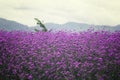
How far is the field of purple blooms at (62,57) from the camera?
18.2 ft

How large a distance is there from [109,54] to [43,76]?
1669 millimetres

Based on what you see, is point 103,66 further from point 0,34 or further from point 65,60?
point 0,34

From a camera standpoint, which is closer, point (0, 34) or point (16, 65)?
point (16, 65)

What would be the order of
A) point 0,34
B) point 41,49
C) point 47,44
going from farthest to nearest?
point 0,34 < point 47,44 < point 41,49

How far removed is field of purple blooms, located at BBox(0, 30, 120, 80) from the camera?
5.54 m

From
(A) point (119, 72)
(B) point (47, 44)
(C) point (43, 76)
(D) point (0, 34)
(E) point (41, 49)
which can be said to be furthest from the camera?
(D) point (0, 34)

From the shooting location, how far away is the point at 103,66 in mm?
5477

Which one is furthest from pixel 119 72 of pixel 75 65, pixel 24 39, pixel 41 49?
pixel 24 39

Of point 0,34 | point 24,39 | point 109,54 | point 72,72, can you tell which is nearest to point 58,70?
point 72,72

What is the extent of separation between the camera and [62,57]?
6180 millimetres

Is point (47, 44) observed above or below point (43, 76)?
above

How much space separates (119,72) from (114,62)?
1.11 feet

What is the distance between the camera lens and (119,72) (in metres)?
5.41

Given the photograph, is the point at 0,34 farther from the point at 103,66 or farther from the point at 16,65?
the point at 103,66
